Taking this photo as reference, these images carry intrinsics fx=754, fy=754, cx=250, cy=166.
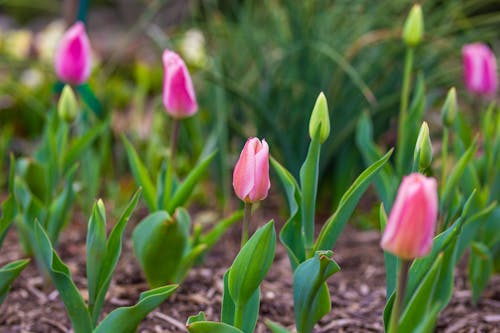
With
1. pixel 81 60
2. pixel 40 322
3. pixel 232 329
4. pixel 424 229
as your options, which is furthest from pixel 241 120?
pixel 424 229

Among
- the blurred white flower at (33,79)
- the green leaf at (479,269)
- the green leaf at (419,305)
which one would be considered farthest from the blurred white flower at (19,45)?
the green leaf at (419,305)

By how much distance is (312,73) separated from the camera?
2.47 m

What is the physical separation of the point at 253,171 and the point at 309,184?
187 millimetres

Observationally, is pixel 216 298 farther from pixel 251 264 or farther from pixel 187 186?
pixel 251 264

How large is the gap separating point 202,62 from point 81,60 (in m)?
1.46

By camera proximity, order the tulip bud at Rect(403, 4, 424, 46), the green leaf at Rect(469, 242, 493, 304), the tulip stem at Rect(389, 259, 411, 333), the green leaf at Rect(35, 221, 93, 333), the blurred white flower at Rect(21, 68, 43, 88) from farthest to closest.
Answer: the blurred white flower at Rect(21, 68, 43, 88)
the tulip bud at Rect(403, 4, 424, 46)
the green leaf at Rect(469, 242, 493, 304)
the green leaf at Rect(35, 221, 93, 333)
the tulip stem at Rect(389, 259, 411, 333)

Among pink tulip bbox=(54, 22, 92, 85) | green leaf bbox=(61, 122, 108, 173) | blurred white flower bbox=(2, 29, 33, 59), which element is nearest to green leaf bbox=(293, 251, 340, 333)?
green leaf bbox=(61, 122, 108, 173)

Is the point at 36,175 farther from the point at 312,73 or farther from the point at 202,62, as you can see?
the point at 202,62

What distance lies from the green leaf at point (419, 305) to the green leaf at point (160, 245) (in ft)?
1.90

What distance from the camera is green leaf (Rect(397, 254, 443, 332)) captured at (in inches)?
44.3

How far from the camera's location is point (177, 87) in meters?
1.61

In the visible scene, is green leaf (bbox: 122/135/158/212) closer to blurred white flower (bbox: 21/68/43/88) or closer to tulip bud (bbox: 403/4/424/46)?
tulip bud (bbox: 403/4/424/46)

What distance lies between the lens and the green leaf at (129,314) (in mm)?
1260

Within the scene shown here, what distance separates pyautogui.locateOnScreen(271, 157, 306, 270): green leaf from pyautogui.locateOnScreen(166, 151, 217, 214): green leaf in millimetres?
281
